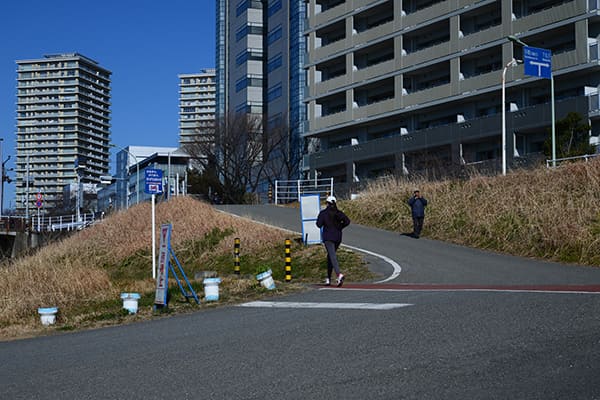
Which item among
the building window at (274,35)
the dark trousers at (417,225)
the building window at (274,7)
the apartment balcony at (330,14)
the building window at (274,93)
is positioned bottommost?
the dark trousers at (417,225)

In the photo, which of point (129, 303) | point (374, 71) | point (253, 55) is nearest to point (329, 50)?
point (374, 71)

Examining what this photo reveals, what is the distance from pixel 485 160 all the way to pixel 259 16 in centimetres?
4518

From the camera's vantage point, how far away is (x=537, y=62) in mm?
32031

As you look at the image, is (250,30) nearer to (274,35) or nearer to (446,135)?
(274,35)

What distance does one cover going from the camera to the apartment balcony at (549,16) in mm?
41906

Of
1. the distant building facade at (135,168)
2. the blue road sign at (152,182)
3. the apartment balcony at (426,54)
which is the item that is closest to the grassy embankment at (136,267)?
the blue road sign at (152,182)

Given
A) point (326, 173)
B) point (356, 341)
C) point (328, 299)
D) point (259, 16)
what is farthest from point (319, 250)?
point (259, 16)

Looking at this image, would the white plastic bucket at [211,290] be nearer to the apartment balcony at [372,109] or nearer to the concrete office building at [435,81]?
the concrete office building at [435,81]

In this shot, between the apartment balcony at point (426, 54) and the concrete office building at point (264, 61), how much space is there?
55.6ft

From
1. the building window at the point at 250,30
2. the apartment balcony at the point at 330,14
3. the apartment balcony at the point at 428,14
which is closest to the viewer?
the apartment balcony at the point at 428,14

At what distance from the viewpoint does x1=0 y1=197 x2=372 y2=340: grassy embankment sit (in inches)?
601

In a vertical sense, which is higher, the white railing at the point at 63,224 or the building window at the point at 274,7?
the building window at the point at 274,7

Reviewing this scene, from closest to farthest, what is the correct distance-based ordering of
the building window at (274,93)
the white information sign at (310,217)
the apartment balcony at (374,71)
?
the white information sign at (310,217)
the apartment balcony at (374,71)
the building window at (274,93)

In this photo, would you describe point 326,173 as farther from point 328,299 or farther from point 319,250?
point 328,299
